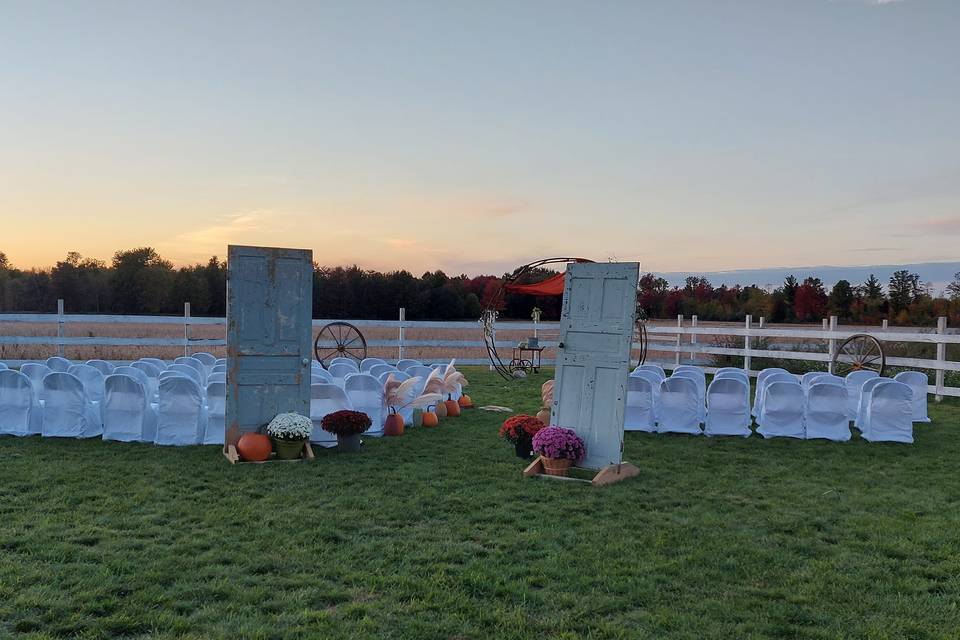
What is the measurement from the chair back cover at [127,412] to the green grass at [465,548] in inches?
21.8

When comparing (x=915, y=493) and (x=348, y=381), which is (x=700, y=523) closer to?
(x=915, y=493)

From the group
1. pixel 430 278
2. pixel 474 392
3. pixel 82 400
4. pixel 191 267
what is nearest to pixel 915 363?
pixel 474 392

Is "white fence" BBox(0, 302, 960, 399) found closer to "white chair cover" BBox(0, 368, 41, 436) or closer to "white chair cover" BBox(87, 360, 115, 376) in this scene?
"white chair cover" BBox(87, 360, 115, 376)

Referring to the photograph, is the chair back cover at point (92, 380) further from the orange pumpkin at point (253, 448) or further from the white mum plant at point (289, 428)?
the white mum plant at point (289, 428)

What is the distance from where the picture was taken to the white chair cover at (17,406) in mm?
9461

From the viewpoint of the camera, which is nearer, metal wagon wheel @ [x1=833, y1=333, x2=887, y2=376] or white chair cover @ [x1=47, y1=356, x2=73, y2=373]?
white chair cover @ [x1=47, y1=356, x2=73, y2=373]

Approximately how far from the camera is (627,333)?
7414 mm

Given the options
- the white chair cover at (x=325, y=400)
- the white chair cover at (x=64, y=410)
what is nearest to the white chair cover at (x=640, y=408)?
the white chair cover at (x=325, y=400)

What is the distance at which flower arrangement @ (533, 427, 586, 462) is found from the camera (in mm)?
7414

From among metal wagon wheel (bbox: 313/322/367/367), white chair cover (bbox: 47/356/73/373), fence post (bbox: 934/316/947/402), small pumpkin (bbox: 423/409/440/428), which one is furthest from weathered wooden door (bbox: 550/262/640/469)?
metal wagon wheel (bbox: 313/322/367/367)

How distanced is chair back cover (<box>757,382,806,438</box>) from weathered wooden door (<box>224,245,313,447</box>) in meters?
5.85

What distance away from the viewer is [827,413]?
995cm

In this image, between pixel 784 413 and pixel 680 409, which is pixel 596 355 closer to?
pixel 680 409

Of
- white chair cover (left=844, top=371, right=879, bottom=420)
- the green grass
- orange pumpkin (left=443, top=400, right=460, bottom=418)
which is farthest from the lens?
orange pumpkin (left=443, top=400, right=460, bottom=418)
